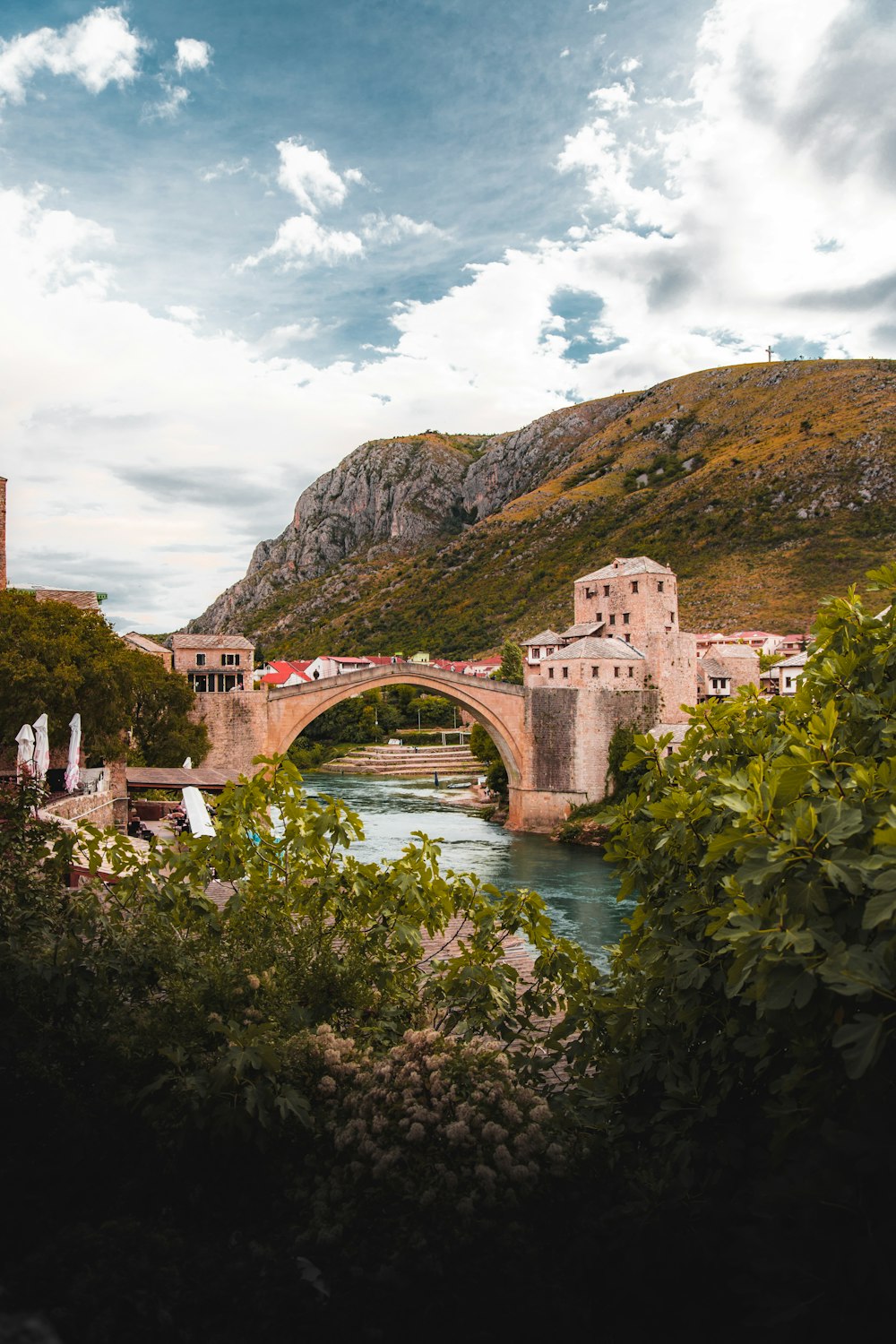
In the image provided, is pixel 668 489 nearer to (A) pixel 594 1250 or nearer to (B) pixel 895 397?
(B) pixel 895 397

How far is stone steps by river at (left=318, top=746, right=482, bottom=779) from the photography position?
2100 inches

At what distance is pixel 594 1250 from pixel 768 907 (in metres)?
1.10

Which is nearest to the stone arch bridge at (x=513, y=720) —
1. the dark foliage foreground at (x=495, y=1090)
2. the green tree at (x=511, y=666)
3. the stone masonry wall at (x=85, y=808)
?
the stone masonry wall at (x=85, y=808)

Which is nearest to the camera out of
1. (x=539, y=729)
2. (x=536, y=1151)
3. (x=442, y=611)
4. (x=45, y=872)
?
(x=536, y=1151)

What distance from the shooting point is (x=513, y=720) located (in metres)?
34.2

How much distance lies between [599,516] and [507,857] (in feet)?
198

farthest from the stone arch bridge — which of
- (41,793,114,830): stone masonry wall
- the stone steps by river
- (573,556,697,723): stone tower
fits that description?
the stone steps by river

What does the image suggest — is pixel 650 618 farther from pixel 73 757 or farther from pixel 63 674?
pixel 73 757

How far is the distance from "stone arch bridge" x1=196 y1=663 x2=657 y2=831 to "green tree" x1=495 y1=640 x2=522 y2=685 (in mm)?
15119

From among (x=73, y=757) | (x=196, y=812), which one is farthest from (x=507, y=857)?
(x=196, y=812)

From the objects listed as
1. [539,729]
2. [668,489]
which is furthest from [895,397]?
[539,729]

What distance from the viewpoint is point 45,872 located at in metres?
4.64

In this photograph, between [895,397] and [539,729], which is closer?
[539,729]

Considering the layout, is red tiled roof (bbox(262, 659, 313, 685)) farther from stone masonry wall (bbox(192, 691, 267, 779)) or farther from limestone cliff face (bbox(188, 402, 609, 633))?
limestone cliff face (bbox(188, 402, 609, 633))
